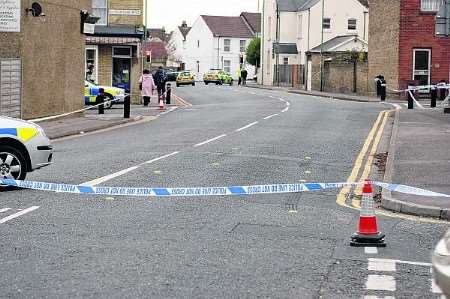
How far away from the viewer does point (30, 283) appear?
662cm

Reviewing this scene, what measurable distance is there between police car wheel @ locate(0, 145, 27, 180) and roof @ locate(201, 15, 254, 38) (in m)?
97.1

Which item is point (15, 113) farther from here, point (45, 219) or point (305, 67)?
point (305, 67)

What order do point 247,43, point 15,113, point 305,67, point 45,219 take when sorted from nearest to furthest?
point 45,219 < point 15,113 < point 305,67 < point 247,43

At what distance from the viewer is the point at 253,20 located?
379 feet

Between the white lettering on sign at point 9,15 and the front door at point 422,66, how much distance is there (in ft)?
88.2

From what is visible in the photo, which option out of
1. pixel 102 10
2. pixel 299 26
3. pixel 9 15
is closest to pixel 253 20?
pixel 299 26

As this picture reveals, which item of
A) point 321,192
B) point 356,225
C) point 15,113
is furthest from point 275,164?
point 15,113

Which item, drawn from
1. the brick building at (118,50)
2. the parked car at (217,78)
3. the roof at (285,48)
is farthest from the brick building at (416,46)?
the parked car at (217,78)

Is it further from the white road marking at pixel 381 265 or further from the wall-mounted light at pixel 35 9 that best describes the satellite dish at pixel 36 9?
the white road marking at pixel 381 265

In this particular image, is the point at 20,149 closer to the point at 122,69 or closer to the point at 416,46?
the point at 122,69

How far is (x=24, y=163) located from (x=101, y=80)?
101 ft

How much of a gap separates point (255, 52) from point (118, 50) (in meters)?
56.4

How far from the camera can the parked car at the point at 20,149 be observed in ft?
38.5

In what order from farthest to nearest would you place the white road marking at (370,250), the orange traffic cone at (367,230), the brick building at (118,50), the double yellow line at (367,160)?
the brick building at (118,50)
the double yellow line at (367,160)
the orange traffic cone at (367,230)
the white road marking at (370,250)
